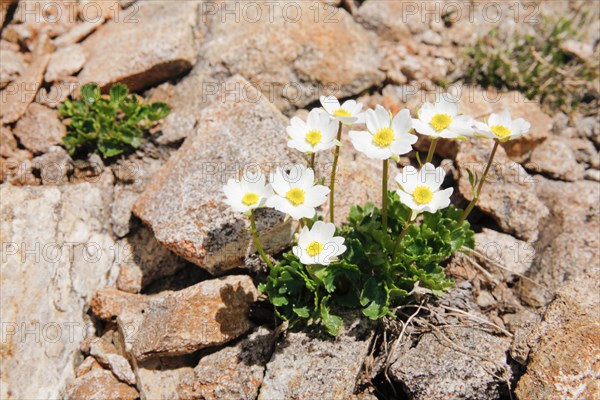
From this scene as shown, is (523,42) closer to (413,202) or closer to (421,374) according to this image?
(413,202)

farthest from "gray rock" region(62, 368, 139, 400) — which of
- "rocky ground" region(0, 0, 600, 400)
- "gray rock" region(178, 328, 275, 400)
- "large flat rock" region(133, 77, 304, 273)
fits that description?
"large flat rock" region(133, 77, 304, 273)

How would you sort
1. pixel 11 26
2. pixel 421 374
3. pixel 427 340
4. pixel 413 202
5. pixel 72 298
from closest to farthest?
pixel 413 202, pixel 421 374, pixel 427 340, pixel 72 298, pixel 11 26

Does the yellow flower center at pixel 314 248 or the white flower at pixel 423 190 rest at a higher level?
the white flower at pixel 423 190

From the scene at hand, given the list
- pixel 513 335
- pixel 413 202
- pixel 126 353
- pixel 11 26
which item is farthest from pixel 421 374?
pixel 11 26

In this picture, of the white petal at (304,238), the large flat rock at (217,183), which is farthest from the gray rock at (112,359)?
the white petal at (304,238)

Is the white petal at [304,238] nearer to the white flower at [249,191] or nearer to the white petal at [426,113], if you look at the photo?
the white flower at [249,191]

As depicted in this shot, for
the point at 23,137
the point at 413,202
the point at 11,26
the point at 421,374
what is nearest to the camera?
the point at 413,202

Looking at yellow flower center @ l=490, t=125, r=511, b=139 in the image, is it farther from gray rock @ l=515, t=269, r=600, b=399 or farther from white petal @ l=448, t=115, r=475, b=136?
gray rock @ l=515, t=269, r=600, b=399
